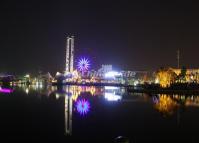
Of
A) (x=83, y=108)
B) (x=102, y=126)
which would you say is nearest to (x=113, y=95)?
(x=83, y=108)

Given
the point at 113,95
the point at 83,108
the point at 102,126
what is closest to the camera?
the point at 102,126

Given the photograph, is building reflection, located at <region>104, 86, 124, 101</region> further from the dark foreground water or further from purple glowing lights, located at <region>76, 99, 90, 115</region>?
the dark foreground water

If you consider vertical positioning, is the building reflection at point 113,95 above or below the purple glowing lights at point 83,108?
above

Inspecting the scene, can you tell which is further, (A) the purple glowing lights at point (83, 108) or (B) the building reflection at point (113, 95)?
(B) the building reflection at point (113, 95)

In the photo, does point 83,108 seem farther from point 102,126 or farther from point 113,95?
point 113,95

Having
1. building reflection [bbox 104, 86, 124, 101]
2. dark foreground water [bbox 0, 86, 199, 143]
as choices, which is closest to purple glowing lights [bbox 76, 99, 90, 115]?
dark foreground water [bbox 0, 86, 199, 143]

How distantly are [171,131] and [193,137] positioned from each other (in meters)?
1.15

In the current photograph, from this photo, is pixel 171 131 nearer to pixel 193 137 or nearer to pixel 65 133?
pixel 193 137

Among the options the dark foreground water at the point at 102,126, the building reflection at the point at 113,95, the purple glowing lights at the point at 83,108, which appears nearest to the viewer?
the dark foreground water at the point at 102,126

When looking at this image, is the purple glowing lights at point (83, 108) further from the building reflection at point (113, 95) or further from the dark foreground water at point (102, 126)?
the building reflection at point (113, 95)

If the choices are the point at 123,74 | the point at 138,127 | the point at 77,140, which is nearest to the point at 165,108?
the point at 138,127

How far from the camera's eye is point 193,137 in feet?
33.7

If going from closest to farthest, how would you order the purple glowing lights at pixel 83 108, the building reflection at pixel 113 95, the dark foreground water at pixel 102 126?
the dark foreground water at pixel 102 126
the purple glowing lights at pixel 83 108
the building reflection at pixel 113 95

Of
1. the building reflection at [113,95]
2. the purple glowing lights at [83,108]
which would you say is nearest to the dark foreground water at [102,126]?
the purple glowing lights at [83,108]
